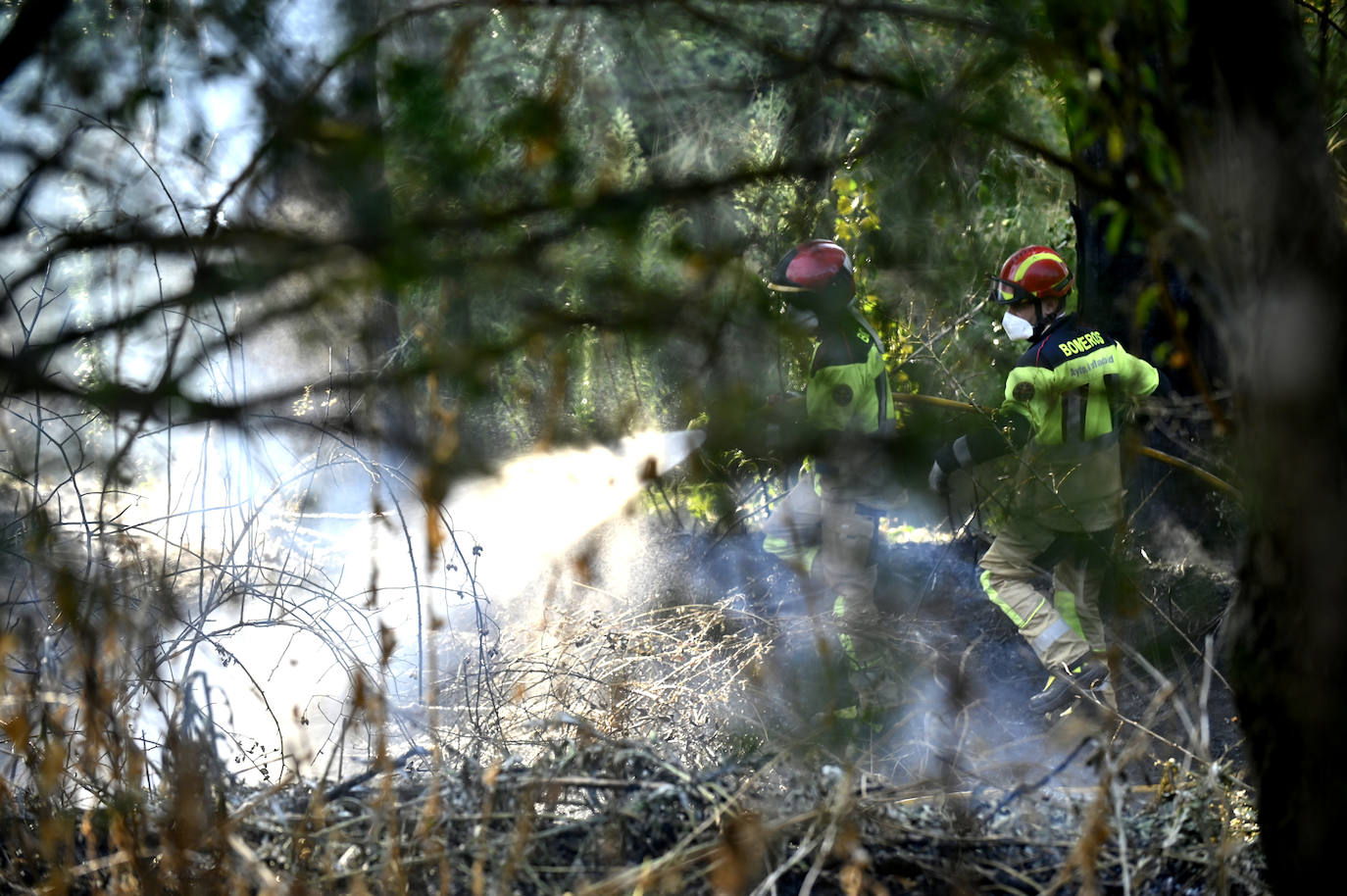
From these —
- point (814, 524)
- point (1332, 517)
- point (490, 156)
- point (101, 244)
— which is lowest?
point (814, 524)

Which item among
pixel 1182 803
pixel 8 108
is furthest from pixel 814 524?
pixel 8 108

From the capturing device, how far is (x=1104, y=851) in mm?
2695

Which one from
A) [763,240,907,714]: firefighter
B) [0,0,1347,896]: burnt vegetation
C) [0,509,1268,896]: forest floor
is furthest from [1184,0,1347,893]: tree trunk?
[763,240,907,714]: firefighter

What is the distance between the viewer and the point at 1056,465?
181 inches

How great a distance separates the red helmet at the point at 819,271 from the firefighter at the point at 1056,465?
25.6 inches

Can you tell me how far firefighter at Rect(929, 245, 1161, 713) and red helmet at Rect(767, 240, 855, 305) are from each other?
0.65m

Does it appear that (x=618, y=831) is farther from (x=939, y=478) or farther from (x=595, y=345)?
(x=939, y=478)

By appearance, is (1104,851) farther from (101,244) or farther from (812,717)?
(101,244)

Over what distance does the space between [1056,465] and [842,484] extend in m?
0.94

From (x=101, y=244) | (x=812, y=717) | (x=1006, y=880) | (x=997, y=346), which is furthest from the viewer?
(x=997, y=346)

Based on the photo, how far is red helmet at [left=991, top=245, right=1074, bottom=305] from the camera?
4570 mm

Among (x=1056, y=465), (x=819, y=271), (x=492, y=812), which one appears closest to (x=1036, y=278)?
(x=1056, y=465)

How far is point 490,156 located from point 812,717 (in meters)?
2.57

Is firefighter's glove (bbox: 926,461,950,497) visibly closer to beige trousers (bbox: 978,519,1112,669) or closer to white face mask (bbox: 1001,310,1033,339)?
beige trousers (bbox: 978,519,1112,669)
